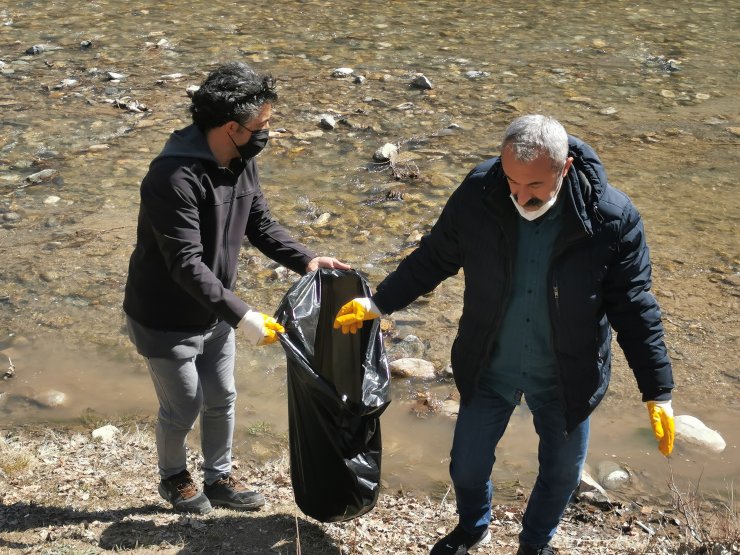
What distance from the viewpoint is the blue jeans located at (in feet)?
Result: 8.68

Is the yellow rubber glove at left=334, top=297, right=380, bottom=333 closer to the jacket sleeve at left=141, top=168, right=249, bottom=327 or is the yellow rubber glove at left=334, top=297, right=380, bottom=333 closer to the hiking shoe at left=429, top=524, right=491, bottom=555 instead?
the jacket sleeve at left=141, top=168, right=249, bottom=327

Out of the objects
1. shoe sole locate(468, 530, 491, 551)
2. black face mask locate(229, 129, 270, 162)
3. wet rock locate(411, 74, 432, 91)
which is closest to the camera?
black face mask locate(229, 129, 270, 162)

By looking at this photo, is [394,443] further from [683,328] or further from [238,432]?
[683,328]

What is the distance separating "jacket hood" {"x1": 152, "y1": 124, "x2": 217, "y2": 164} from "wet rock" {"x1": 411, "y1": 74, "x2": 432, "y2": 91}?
17.7ft

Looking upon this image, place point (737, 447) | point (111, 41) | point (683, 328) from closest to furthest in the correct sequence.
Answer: point (737, 447)
point (683, 328)
point (111, 41)

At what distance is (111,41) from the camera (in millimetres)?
9383

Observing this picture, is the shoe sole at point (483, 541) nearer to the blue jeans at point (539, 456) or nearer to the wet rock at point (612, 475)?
the blue jeans at point (539, 456)

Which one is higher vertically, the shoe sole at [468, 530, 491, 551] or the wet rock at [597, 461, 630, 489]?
the shoe sole at [468, 530, 491, 551]

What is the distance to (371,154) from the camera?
6.64 m

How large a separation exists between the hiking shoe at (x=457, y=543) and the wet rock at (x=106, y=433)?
5.20 ft

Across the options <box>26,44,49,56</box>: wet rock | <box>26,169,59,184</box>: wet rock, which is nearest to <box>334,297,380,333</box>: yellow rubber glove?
<box>26,169,59,184</box>: wet rock

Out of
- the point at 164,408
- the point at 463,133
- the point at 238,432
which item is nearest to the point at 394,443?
the point at 238,432

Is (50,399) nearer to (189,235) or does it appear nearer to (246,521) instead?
(246,521)

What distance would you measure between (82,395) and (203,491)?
1166 mm
